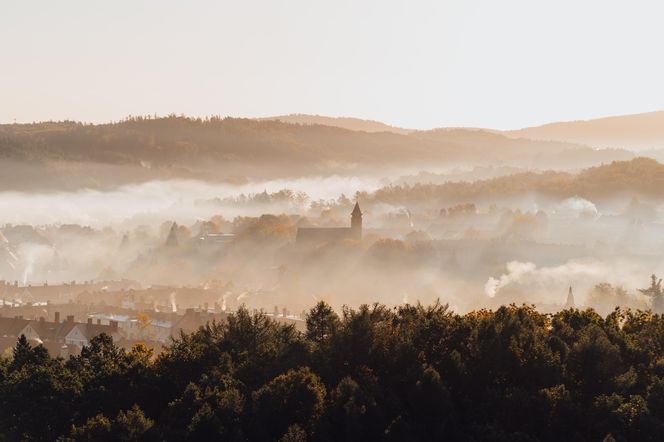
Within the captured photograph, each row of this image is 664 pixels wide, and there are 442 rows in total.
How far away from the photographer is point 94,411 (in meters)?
53.7

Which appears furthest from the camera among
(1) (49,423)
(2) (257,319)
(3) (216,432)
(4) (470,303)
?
(4) (470,303)

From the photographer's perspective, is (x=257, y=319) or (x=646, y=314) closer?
(x=257, y=319)

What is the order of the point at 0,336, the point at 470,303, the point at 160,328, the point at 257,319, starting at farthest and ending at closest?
the point at 470,303 < the point at 160,328 < the point at 0,336 < the point at 257,319

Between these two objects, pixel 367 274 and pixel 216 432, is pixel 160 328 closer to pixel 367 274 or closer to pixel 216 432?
pixel 367 274

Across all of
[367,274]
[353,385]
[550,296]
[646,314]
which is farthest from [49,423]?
[367,274]

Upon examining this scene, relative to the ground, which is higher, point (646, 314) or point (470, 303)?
point (646, 314)

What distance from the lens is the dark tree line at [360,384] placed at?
4831cm

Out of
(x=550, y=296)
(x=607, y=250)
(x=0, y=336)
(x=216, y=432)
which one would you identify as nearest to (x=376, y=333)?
(x=216, y=432)

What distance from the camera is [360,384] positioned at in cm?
5191

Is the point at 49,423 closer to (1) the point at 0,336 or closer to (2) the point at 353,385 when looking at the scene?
(2) the point at 353,385

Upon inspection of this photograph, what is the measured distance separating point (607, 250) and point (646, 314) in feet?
400

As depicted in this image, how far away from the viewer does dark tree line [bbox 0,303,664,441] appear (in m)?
48.3

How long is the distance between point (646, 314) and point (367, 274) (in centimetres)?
11187

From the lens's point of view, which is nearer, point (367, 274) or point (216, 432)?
point (216, 432)
